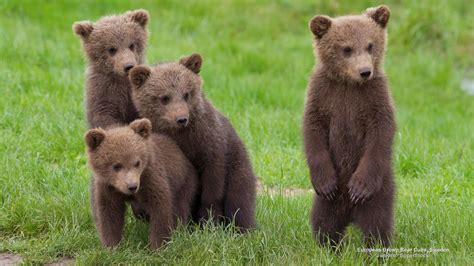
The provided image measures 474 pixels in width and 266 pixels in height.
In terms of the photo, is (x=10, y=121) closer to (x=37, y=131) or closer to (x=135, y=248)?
(x=37, y=131)

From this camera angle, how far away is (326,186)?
6.27m

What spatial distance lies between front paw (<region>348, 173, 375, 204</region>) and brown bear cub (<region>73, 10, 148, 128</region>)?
1.91m

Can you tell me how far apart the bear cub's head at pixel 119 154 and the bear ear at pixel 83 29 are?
1.33 metres

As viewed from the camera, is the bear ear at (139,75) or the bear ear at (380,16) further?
the bear ear at (139,75)

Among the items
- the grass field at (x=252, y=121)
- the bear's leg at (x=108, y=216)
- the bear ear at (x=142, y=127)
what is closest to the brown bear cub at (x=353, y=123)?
the grass field at (x=252, y=121)

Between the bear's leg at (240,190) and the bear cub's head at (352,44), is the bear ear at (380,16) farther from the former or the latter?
the bear's leg at (240,190)

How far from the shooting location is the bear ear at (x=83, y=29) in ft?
24.2

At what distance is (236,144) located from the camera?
7285 millimetres

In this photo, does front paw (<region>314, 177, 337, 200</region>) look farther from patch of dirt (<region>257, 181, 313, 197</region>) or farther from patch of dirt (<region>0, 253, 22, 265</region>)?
patch of dirt (<region>0, 253, 22, 265</region>)

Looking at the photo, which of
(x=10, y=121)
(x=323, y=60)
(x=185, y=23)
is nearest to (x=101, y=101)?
(x=323, y=60)

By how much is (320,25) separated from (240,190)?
1.53 metres

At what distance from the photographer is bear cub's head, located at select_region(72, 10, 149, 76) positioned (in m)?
7.23

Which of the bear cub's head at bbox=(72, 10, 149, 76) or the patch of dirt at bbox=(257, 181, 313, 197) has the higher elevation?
the bear cub's head at bbox=(72, 10, 149, 76)

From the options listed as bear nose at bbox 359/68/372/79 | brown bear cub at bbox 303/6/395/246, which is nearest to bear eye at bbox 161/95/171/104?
brown bear cub at bbox 303/6/395/246
